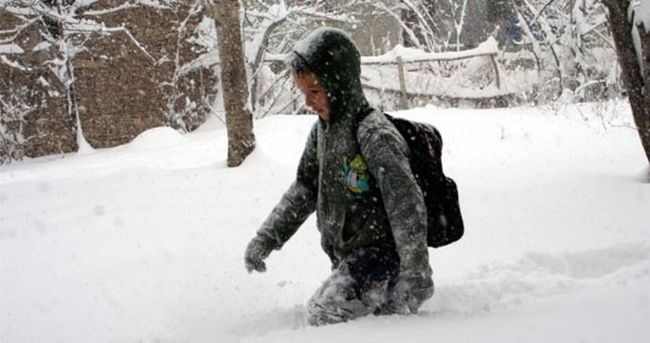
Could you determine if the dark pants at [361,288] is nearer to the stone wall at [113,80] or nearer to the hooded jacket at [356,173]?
the hooded jacket at [356,173]

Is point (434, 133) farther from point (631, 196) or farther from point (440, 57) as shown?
point (440, 57)

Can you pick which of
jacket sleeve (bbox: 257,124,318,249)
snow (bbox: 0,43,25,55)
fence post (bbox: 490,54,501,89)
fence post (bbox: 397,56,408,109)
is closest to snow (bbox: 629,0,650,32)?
jacket sleeve (bbox: 257,124,318,249)

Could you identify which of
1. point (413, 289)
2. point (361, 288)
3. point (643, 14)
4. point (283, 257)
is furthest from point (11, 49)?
point (413, 289)

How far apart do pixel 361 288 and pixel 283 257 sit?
209 cm

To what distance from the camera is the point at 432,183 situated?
9.00 ft

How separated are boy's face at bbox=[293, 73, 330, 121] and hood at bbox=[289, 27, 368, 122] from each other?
2cm

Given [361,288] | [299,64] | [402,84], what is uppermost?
[299,64]

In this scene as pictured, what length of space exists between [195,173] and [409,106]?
717cm

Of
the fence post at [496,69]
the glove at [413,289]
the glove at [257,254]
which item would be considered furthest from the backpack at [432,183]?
the fence post at [496,69]

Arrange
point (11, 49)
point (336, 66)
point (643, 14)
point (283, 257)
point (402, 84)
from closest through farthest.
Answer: point (336, 66) → point (283, 257) → point (643, 14) → point (11, 49) → point (402, 84)

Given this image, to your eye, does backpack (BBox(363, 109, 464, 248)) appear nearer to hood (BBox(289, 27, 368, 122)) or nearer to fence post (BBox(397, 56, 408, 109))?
hood (BBox(289, 27, 368, 122))

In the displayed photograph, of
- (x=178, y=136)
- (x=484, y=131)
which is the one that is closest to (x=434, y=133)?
(x=484, y=131)

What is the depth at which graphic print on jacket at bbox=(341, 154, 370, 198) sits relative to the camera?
2.70 meters

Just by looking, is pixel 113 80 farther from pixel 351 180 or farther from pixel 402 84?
pixel 351 180
